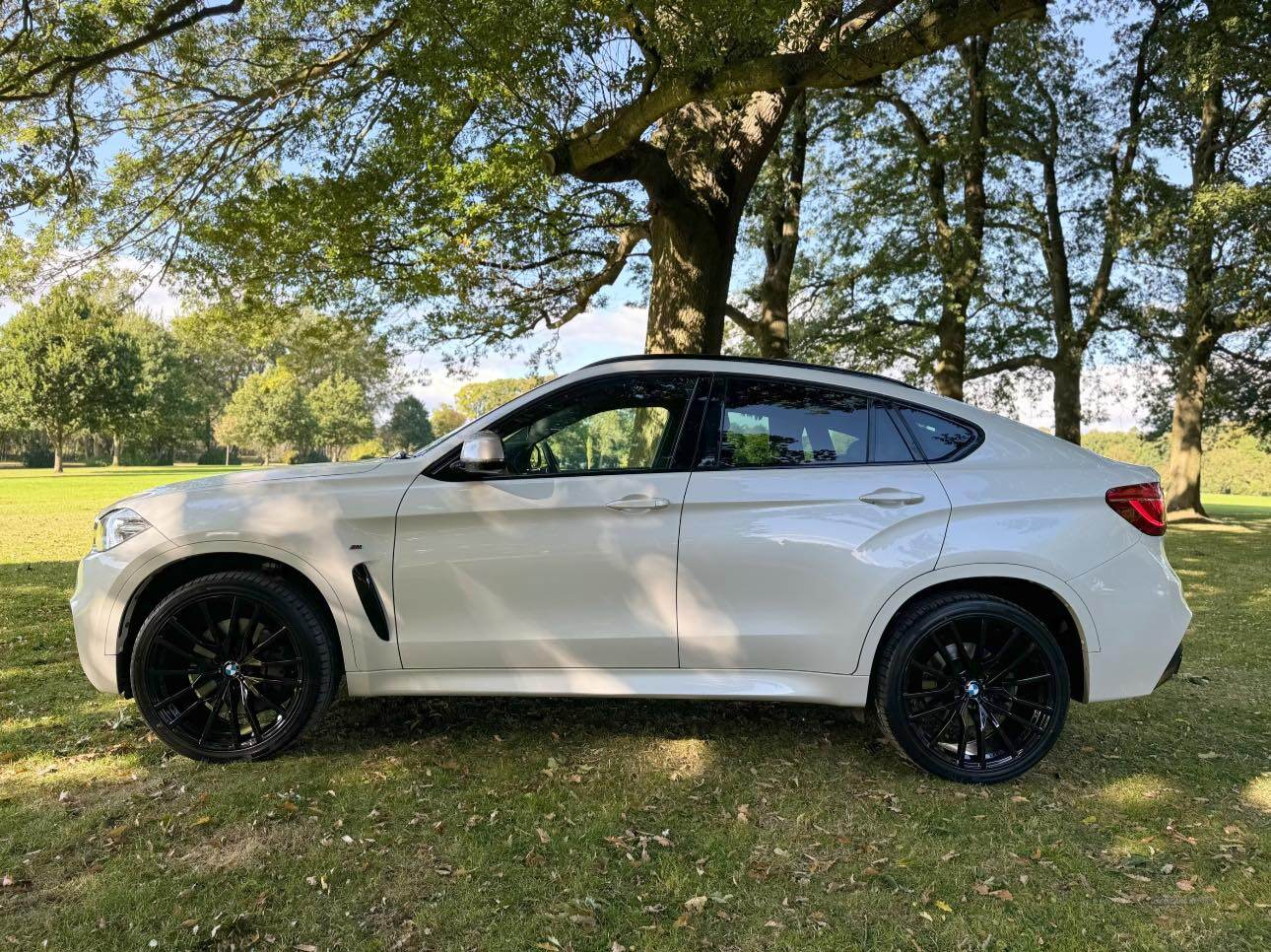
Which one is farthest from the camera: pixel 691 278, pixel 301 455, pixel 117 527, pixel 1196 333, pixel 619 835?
pixel 301 455

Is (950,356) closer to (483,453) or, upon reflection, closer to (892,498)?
(892,498)

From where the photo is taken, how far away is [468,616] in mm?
3176

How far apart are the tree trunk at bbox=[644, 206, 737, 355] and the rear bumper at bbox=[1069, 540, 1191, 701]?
481 cm

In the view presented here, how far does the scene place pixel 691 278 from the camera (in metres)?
7.49

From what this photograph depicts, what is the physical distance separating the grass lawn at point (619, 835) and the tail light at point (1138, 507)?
114 centimetres

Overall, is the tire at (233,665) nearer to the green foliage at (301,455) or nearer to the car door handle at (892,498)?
the car door handle at (892,498)

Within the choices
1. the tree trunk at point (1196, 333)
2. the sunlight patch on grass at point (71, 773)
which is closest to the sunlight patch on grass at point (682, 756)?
the sunlight patch on grass at point (71, 773)

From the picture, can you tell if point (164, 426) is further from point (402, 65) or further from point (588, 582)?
point (588, 582)

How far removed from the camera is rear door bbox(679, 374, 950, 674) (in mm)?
3098

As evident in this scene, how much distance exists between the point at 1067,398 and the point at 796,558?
1611cm

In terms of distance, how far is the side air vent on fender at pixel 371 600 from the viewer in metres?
3.20

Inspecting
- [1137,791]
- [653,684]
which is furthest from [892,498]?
[1137,791]

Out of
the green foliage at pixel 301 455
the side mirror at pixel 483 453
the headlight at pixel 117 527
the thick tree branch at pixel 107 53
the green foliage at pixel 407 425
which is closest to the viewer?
the side mirror at pixel 483 453

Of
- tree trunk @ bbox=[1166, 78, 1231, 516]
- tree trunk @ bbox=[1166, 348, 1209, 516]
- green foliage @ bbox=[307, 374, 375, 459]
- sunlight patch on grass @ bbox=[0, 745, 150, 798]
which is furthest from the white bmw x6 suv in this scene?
green foliage @ bbox=[307, 374, 375, 459]
